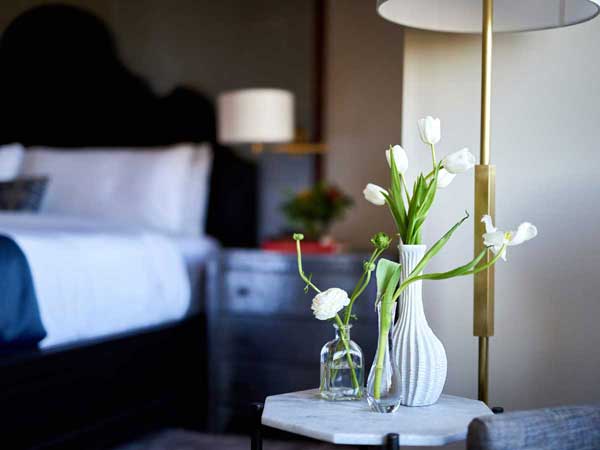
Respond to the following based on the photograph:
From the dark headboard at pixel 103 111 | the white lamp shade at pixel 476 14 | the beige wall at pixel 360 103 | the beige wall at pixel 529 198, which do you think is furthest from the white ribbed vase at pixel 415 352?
the beige wall at pixel 360 103

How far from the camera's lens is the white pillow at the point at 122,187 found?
3430mm

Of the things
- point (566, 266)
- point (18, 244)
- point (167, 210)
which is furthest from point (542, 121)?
point (167, 210)

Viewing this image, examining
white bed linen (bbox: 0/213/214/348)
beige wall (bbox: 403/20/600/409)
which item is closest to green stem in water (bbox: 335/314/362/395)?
beige wall (bbox: 403/20/600/409)

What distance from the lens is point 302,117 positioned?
374 centimetres

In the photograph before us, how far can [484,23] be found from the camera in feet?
5.09

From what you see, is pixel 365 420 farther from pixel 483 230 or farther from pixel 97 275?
pixel 97 275

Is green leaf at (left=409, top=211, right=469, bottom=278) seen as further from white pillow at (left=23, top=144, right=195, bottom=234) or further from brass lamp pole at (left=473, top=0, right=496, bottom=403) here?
white pillow at (left=23, top=144, right=195, bottom=234)

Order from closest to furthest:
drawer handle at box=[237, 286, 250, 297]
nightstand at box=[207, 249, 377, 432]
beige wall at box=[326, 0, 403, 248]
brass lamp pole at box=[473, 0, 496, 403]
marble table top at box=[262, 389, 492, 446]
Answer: marble table top at box=[262, 389, 492, 446] < brass lamp pole at box=[473, 0, 496, 403] < nightstand at box=[207, 249, 377, 432] < drawer handle at box=[237, 286, 250, 297] < beige wall at box=[326, 0, 403, 248]

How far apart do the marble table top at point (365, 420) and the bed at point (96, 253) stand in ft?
3.86

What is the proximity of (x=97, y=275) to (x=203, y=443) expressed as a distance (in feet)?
2.52

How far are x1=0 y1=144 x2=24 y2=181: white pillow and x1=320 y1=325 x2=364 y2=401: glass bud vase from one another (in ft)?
5.01

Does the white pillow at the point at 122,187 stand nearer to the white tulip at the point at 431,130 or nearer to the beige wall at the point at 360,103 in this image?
the beige wall at the point at 360,103

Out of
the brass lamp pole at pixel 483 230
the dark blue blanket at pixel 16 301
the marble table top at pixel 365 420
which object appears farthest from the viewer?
the dark blue blanket at pixel 16 301

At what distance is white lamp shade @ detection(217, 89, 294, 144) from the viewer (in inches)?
133
